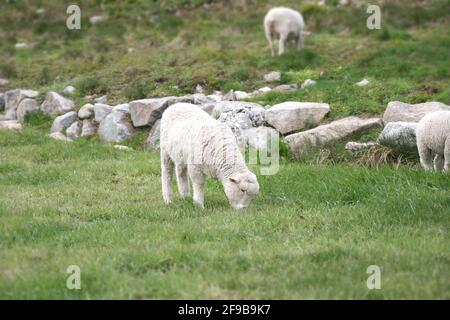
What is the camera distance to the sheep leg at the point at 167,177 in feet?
30.9

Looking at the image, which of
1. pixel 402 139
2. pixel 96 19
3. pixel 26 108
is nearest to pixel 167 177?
pixel 402 139

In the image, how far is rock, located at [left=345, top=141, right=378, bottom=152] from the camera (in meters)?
11.5

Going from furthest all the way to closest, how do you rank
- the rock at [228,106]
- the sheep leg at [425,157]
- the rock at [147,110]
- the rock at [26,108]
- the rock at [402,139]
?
the rock at [26,108] < the rock at [147,110] < the rock at [228,106] < the rock at [402,139] < the sheep leg at [425,157]

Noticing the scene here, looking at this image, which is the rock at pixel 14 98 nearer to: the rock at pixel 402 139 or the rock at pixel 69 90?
the rock at pixel 69 90

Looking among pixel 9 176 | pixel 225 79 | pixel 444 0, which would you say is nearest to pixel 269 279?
pixel 9 176

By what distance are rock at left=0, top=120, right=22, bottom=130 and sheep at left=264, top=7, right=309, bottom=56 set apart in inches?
289

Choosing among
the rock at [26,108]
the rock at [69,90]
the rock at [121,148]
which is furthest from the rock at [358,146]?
the rock at [26,108]

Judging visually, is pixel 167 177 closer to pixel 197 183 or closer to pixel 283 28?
pixel 197 183

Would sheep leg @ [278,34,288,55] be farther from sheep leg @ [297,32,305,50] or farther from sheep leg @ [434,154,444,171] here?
sheep leg @ [434,154,444,171]

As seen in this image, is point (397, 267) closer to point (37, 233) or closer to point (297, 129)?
point (37, 233)

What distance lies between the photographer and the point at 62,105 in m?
16.3

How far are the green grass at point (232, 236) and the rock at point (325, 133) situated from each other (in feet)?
3.90

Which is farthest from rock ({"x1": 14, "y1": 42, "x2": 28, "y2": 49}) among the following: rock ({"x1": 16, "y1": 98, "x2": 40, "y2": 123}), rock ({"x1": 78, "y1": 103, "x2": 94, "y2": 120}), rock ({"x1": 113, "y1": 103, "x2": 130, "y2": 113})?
rock ({"x1": 113, "y1": 103, "x2": 130, "y2": 113})

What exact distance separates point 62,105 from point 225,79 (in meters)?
4.18
